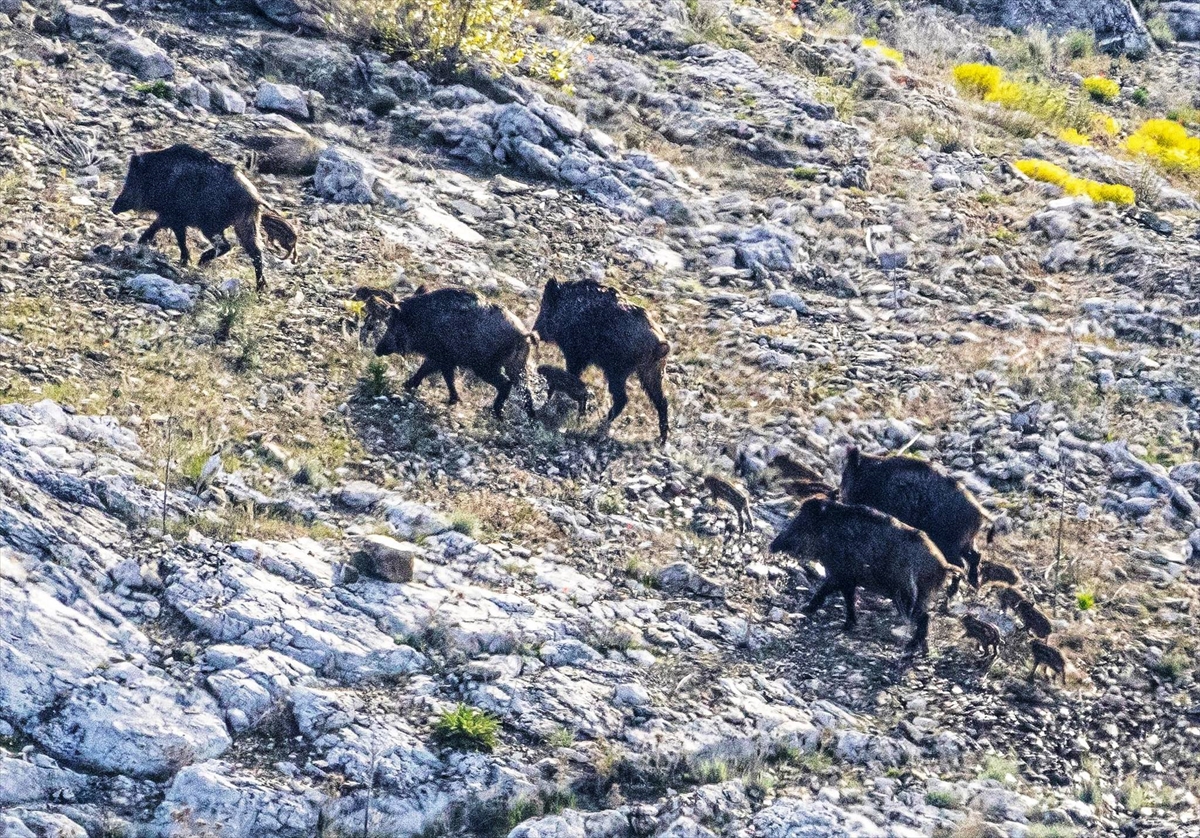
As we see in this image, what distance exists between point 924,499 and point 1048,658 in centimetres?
188

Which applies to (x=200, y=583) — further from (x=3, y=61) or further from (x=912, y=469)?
(x=3, y=61)

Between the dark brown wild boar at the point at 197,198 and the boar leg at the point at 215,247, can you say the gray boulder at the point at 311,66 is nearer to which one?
the dark brown wild boar at the point at 197,198

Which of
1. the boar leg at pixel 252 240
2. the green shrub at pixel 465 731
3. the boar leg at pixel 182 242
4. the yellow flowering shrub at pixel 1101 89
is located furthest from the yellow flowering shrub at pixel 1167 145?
the green shrub at pixel 465 731

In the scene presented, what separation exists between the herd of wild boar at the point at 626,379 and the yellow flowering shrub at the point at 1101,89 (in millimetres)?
17325

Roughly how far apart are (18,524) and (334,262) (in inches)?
255

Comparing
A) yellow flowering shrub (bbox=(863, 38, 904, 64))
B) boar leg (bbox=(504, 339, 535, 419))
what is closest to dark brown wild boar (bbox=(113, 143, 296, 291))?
boar leg (bbox=(504, 339, 535, 419))

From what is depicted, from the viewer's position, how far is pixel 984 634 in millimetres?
11000

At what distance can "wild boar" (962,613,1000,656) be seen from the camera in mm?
10977

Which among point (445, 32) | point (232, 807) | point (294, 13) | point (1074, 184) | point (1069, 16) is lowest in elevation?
point (232, 807)

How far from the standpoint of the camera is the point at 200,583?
31.5 feet

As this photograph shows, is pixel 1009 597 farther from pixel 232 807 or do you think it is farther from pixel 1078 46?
pixel 1078 46

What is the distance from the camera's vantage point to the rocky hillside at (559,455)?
8.90m

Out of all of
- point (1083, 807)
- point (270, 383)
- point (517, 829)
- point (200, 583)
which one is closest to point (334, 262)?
point (270, 383)

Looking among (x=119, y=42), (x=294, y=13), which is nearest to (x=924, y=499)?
(x=119, y=42)
